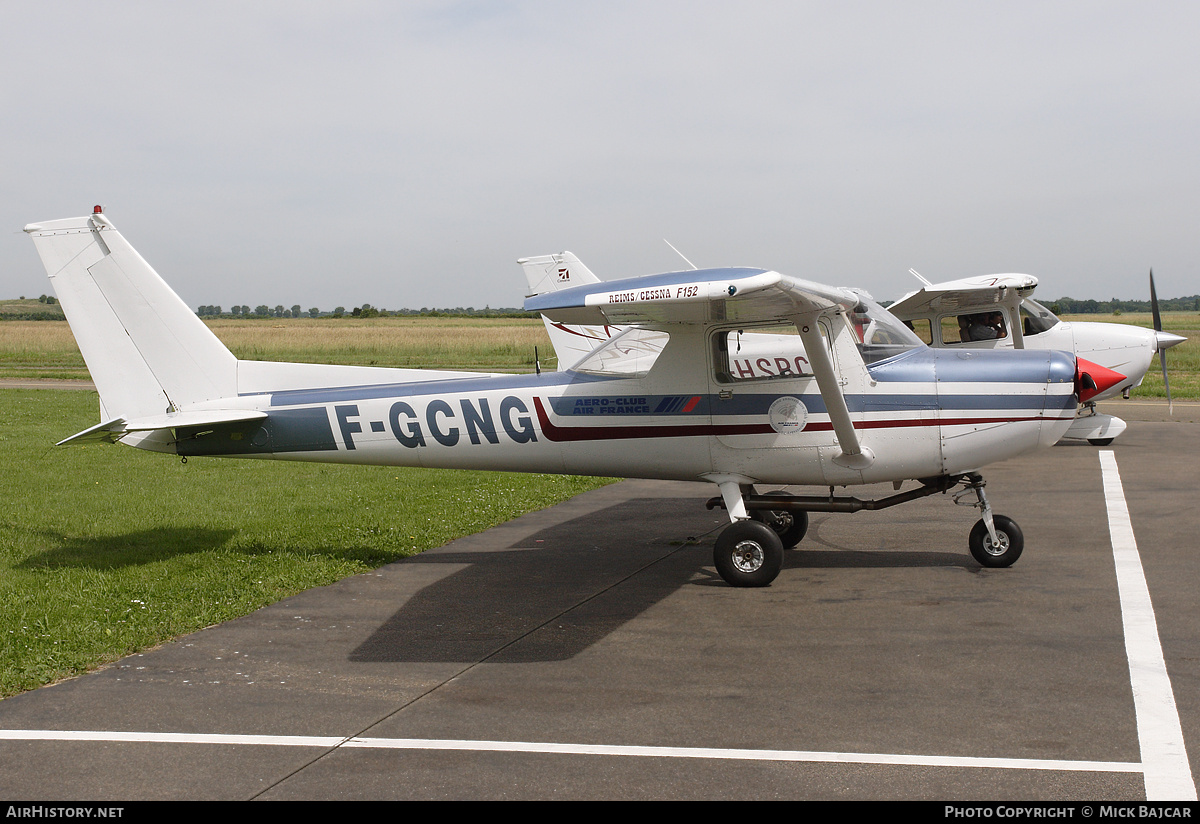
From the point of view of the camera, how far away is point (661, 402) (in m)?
8.45

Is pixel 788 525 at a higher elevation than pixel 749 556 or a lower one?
lower

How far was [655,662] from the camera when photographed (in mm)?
6250

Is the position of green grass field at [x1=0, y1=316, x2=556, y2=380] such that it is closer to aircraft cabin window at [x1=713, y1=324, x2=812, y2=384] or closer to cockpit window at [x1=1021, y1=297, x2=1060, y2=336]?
cockpit window at [x1=1021, y1=297, x2=1060, y2=336]

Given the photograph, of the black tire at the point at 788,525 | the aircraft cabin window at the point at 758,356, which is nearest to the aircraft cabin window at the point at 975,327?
the black tire at the point at 788,525

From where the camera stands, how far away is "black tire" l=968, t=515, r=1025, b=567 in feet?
27.5

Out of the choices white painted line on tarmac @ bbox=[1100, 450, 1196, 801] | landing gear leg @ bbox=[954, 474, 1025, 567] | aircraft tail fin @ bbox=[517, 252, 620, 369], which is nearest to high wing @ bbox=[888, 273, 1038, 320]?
aircraft tail fin @ bbox=[517, 252, 620, 369]

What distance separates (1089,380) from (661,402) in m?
3.54

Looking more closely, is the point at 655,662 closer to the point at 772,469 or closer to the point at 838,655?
the point at 838,655

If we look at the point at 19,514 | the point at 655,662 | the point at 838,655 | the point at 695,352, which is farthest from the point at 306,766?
the point at 19,514

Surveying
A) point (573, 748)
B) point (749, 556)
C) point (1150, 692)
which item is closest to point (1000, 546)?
point (749, 556)

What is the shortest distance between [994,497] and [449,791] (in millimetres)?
9364

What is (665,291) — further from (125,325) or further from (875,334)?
(125,325)

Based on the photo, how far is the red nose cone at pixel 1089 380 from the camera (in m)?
8.11

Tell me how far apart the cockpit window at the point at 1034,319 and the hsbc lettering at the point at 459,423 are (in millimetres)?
11258
